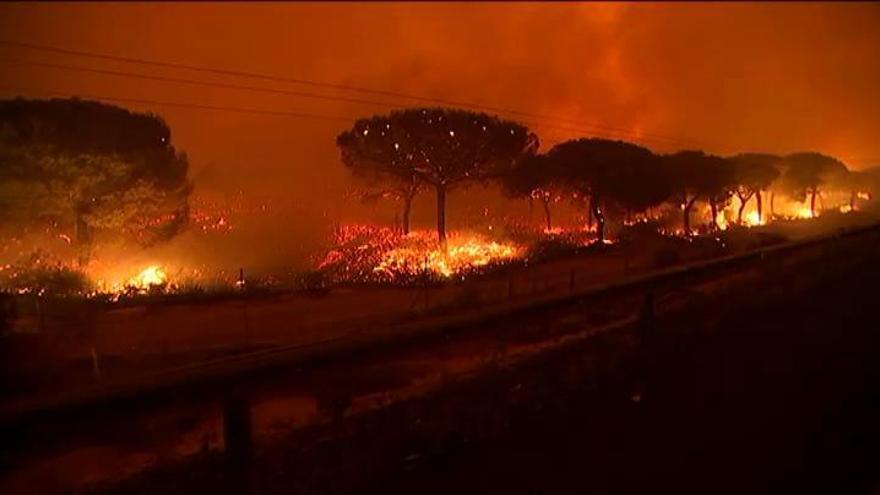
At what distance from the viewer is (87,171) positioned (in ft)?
90.4

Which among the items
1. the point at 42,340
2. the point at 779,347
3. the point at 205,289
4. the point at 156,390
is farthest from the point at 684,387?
the point at 205,289

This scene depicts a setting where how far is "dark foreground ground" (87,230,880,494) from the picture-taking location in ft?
14.5

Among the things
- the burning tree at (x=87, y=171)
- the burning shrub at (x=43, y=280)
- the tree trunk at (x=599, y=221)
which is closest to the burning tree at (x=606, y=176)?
the tree trunk at (x=599, y=221)

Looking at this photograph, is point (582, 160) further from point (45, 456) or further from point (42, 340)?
point (45, 456)

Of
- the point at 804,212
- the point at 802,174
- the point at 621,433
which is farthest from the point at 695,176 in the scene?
the point at 621,433

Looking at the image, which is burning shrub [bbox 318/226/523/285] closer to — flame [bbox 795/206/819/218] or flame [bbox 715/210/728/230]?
flame [bbox 715/210/728/230]

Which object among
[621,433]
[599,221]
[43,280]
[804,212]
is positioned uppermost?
[599,221]

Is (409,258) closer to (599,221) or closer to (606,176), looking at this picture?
(599,221)

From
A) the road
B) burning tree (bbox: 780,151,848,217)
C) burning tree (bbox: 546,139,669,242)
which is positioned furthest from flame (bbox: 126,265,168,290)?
burning tree (bbox: 780,151,848,217)

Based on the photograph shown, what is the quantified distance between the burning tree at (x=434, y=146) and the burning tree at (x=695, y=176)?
60.6ft

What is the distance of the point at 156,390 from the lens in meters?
4.44

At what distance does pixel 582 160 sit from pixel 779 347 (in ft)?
127

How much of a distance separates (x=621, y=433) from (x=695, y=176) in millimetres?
53454

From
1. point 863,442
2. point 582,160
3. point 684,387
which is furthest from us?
point 582,160
